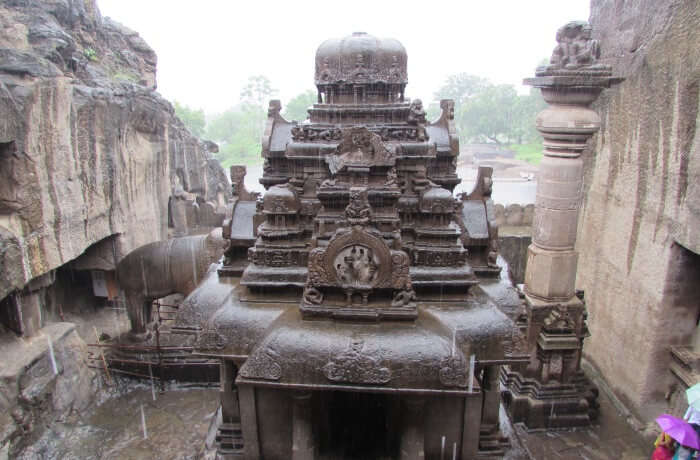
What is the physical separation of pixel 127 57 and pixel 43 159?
37.4 feet

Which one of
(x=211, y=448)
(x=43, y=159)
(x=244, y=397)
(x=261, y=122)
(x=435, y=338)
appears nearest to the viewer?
(x=435, y=338)

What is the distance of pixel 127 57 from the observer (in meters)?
19.2

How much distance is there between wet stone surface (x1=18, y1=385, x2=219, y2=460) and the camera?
7820 millimetres

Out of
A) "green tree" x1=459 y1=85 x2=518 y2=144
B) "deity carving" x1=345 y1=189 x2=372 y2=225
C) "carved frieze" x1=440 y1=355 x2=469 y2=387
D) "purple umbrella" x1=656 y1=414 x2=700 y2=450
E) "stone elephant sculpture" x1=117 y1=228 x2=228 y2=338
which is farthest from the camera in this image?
"green tree" x1=459 y1=85 x2=518 y2=144

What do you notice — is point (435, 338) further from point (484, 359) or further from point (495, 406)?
point (495, 406)

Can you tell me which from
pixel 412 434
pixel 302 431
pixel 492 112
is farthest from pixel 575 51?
pixel 492 112

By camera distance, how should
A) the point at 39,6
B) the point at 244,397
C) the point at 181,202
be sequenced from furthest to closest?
the point at 181,202, the point at 39,6, the point at 244,397

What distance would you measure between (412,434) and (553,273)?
355 centimetres

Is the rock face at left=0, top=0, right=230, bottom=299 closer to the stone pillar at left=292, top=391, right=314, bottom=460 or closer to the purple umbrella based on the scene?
the stone pillar at left=292, top=391, right=314, bottom=460

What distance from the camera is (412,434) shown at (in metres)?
5.49

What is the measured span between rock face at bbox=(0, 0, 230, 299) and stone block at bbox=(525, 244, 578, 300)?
853 cm

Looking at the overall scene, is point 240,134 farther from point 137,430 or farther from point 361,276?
point 361,276

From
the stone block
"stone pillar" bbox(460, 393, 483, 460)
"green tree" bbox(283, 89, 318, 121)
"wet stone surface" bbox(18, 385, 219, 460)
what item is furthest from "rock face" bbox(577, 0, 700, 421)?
"green tree" bbox(283, 89, 318, 121)

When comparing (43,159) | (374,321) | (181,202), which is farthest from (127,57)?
(374,321)
